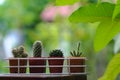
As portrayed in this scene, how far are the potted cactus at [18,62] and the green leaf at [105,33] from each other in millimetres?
175

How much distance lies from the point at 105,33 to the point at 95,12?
0.03 metres

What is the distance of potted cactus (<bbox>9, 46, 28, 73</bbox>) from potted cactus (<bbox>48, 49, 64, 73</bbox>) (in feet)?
0.14

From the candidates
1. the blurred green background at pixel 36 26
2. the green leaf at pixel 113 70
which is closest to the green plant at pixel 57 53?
the green leaf at pixel 113 70

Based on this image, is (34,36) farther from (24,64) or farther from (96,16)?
(96,16)

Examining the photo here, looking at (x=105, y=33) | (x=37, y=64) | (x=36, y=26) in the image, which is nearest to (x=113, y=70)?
(x=105, y=33)

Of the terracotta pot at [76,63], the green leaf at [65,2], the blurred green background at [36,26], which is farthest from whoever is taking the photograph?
the blurred green background at [36,26]

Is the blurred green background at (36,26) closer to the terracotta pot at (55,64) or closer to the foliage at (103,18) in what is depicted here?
the terracotta pot at (55,64)

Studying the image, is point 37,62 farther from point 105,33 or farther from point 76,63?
point 105,33

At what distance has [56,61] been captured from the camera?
0.58 m

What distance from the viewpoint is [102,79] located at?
0.46 metres

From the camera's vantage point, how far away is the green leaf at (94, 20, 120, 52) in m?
0.44

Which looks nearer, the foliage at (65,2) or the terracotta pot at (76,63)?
the foliage at (65,2)

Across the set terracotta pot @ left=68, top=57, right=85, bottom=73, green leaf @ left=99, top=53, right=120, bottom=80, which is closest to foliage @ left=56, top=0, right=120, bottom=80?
green leaf @ left=99, top=53, right=120, bottom=80

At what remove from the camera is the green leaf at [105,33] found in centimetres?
44
